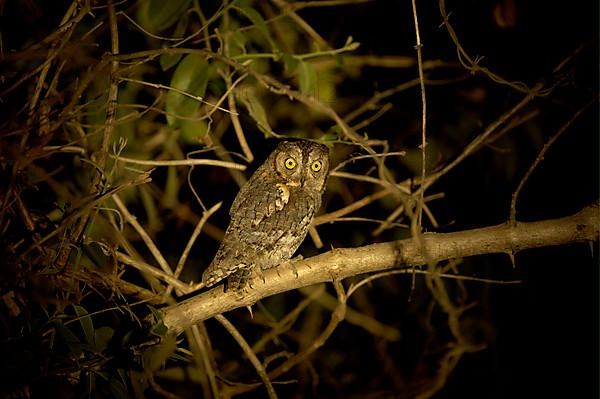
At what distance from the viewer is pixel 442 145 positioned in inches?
105

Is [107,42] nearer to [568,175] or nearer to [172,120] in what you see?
[172,120]

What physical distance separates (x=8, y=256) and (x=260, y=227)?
0.86 m

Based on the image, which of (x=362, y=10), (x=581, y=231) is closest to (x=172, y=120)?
(x=581, y=231)

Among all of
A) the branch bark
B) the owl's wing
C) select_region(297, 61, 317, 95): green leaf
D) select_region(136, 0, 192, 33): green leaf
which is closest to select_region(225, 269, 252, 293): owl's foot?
the branch bark

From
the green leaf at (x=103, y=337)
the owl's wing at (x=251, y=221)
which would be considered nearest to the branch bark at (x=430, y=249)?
the green leaf at (x=103, y=337)

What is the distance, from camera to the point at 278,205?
77.0 inches

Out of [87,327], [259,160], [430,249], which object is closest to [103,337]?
[87,327]

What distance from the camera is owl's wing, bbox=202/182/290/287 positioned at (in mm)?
1838

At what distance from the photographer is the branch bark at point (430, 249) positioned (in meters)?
1.47

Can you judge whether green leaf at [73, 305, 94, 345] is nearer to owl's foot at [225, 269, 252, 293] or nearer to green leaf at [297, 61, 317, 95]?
owl's foot at [225, 269, 252, 293]

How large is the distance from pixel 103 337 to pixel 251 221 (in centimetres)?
74

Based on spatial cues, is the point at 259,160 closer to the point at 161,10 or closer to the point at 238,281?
the point at 238,281

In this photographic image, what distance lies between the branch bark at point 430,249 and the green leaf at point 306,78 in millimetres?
542

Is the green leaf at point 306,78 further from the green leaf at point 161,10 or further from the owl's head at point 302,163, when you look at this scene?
the green leaf at point 161,10
